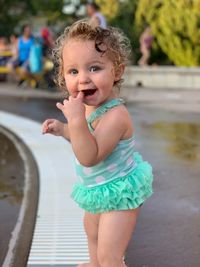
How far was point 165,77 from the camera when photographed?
16.6 meters

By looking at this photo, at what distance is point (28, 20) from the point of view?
2792 centimetres

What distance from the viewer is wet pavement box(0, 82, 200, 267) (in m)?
4.11

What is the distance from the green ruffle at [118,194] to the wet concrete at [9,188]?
114cm

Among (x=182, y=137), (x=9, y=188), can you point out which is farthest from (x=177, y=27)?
(x=9, y=188)

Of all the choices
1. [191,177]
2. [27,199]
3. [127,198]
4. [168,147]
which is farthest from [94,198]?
[168,147]

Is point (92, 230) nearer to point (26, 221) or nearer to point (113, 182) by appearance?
point (113, 182)

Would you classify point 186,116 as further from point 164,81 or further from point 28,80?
point 28,80

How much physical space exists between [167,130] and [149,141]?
3.48 ft

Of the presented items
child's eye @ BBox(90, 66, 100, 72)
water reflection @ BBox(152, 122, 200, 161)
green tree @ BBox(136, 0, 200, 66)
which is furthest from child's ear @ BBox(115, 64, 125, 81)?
green tree @ BBox(136, 0, 200, 66)

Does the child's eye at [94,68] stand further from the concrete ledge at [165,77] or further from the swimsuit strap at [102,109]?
the concrete ledge at [165,77]

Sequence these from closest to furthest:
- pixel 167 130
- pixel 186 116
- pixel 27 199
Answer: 1. pixel 27 199
2. pixel 167 130
3. pixel 186 116

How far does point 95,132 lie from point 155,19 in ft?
49.1

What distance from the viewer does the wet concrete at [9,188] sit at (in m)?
4.59

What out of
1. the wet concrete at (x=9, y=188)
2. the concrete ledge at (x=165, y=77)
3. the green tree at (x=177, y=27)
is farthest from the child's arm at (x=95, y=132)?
the green tree at (x=177, y=27)
